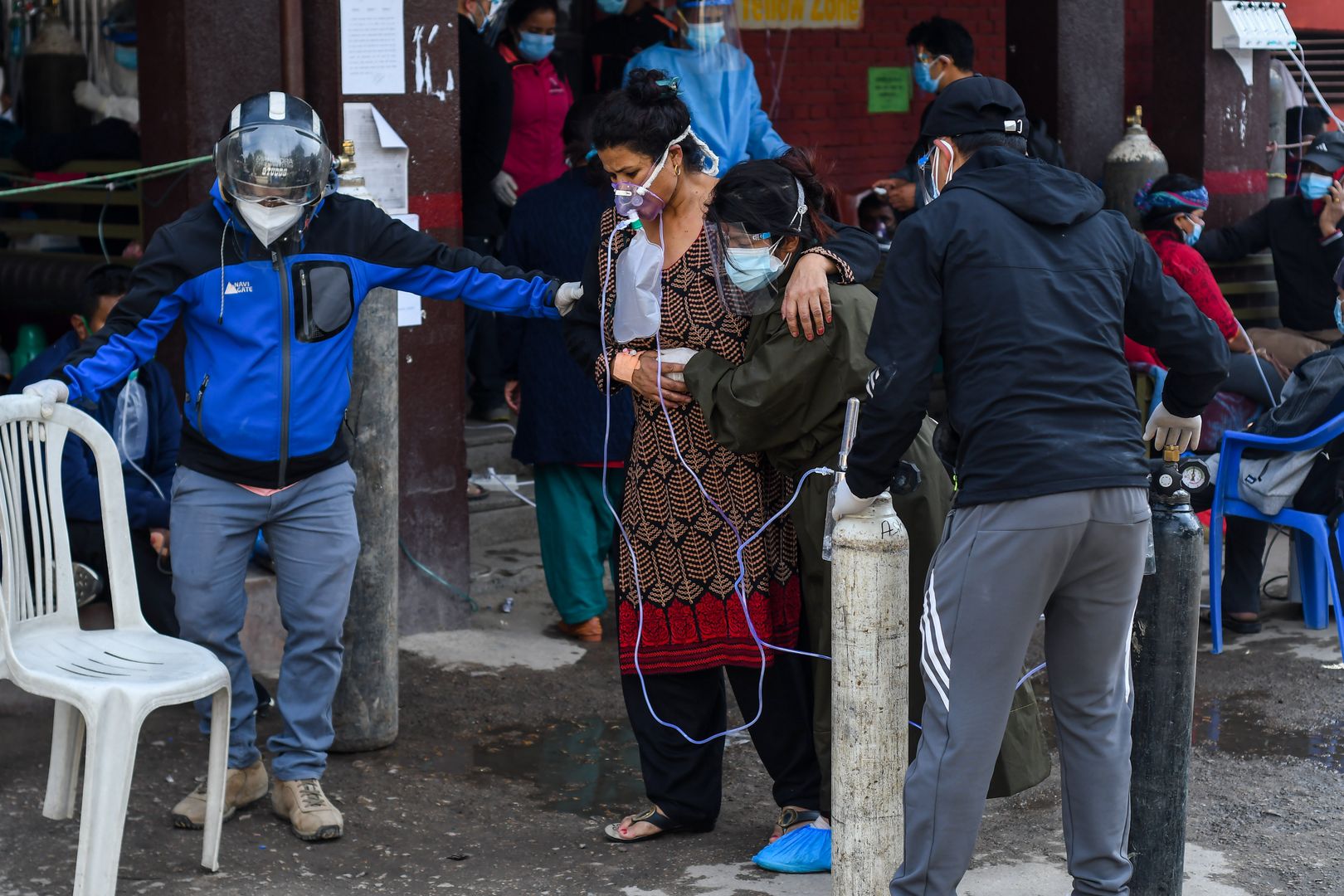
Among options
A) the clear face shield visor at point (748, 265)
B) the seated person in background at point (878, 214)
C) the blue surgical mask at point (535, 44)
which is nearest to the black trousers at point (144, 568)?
the clear face shield visor at point (748, 265)

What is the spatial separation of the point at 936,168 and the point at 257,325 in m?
1.76

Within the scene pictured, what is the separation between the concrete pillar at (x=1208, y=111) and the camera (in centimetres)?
877

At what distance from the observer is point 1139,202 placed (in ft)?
26.1

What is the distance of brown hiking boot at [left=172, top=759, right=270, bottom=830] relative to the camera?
4.50m

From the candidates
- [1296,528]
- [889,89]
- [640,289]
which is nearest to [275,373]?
[640,289]

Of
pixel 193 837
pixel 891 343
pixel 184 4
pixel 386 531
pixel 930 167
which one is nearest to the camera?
pixel 891 343

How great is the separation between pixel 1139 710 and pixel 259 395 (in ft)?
7.46

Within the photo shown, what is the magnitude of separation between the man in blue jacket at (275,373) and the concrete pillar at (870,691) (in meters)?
1.29

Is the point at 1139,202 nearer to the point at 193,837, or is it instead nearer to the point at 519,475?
the point at 519,475

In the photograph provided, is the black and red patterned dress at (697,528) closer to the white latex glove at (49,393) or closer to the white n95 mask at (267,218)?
the white n95 mask at (267,218)

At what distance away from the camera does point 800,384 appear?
13.0ft

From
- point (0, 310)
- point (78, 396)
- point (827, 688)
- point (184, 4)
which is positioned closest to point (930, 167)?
point (827, 688)

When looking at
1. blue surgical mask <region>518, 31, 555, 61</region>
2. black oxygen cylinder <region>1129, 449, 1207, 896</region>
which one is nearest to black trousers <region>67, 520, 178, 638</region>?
black oxygen cylinder <region>1129, 449, 1207, 896</region>

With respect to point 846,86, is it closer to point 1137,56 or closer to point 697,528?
point 1137,56
